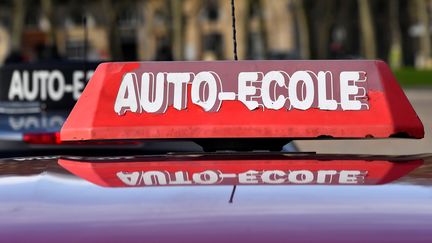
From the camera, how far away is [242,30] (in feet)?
199

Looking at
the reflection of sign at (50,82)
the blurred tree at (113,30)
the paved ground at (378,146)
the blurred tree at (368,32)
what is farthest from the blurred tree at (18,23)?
Answer: the reflection of sign at (50,82)

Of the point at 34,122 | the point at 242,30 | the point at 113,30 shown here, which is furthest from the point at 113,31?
the point at 34,122

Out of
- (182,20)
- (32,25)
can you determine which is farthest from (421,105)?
(32,25)

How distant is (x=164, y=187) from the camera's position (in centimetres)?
262

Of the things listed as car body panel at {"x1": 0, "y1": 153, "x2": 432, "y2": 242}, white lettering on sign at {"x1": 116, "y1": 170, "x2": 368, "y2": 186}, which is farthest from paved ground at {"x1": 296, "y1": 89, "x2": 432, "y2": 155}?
car body panel at {"x1": 0, "y1": 153, "x2": 432, "y2": 242}

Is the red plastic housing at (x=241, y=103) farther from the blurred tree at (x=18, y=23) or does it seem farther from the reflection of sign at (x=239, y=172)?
the blurred tree at (x=18, y=23)

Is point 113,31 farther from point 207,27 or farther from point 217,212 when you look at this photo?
point 217,212

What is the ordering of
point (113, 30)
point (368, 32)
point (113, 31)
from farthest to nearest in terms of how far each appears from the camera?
point (113, 30) < point (113, 31) < point (368, 32)

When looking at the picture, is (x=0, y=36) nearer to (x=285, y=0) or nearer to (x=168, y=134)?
(x=285, y=0)

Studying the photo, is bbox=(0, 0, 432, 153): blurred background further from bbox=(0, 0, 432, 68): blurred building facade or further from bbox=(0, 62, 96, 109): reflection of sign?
bbox=(0, 62, 96, 109): reflection of sign

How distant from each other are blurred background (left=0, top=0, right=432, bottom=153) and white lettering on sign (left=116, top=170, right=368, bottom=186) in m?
29.1

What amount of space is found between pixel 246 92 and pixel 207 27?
9687cm

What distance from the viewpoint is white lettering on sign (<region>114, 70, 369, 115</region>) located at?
327cm

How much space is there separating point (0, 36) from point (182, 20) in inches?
1657
